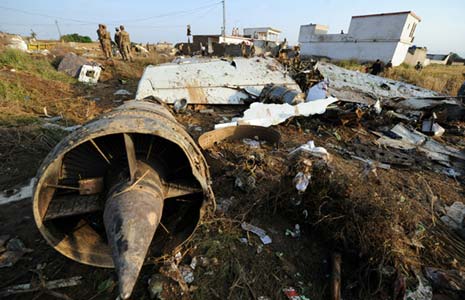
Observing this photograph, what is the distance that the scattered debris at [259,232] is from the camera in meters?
2.33

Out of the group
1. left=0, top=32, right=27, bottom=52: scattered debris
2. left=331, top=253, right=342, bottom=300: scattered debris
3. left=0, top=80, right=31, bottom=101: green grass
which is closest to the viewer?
left=331, top=253, right=342, bottom=300: scattered debris

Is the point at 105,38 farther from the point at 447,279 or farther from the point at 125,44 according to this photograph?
the point at 447,279

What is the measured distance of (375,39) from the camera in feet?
62.2

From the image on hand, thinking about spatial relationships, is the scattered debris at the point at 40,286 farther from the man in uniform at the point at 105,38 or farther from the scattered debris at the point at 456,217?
the man in uniform at the point at 105,38

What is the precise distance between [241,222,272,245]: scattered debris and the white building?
21960 mm

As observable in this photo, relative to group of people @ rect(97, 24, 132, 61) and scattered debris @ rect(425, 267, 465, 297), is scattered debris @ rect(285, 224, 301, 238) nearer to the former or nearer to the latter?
scattered debris @ rect(425, 267, 465, 297)

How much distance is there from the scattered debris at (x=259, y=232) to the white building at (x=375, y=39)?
2196 cm

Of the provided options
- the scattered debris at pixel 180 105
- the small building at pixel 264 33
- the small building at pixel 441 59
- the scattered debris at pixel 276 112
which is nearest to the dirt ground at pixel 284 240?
the scattered debris at pixel 276 112

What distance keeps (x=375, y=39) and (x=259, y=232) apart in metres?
23.2

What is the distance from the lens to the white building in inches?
692

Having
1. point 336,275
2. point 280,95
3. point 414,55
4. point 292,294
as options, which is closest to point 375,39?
point 414,55

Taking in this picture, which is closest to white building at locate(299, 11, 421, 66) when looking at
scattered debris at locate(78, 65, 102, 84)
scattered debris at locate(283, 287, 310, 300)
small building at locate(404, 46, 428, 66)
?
small building at locate(404, 46, 428, 66)

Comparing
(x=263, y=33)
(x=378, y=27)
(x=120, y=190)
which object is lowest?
(x=120, y=190)

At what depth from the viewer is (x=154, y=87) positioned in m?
5.65
